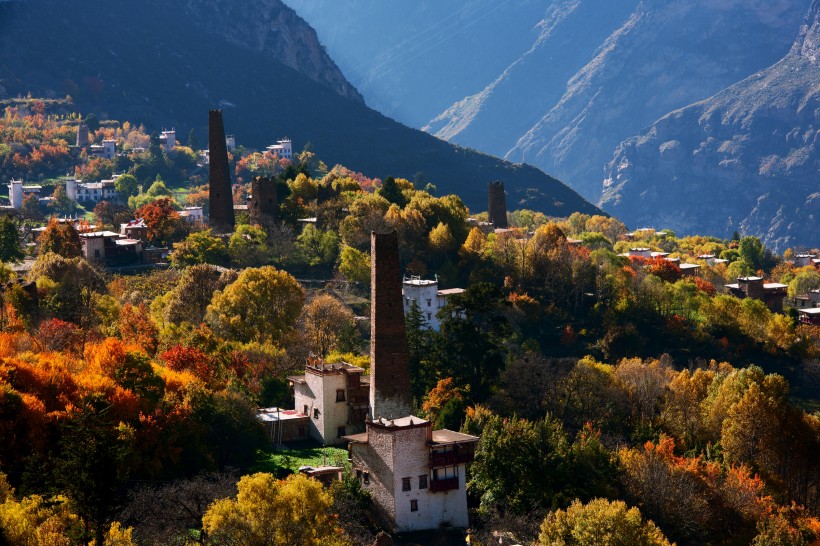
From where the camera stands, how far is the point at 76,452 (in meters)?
46.2

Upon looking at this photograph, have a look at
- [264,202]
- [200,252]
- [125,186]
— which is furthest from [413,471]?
[125,186]

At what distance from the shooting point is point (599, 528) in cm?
4975

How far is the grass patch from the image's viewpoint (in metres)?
56.7

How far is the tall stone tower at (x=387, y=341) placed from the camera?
62.6 meters

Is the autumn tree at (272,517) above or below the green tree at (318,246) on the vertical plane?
below

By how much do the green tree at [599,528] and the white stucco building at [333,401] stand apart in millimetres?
13556

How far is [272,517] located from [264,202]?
184 ft

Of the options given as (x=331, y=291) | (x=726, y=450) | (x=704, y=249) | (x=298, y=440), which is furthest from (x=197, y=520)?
(x=704, y=249)

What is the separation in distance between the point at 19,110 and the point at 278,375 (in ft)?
414

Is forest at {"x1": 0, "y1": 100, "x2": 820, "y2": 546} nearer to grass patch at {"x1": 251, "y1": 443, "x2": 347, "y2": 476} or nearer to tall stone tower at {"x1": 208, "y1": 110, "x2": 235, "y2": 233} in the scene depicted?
grass patch at {"x1": 251, "y1": 443, "x2": 347, "y2": 476}

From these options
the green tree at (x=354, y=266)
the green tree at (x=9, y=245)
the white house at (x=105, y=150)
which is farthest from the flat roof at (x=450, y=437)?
the white house at (x=105, y=150)

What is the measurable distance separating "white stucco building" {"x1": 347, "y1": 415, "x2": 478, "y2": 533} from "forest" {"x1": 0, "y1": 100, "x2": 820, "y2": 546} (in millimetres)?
995

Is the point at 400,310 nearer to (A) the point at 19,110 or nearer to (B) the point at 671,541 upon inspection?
(B) the point at 671,541

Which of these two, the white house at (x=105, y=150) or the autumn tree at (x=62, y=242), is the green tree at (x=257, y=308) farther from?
the white house at (x=105, y=150)
